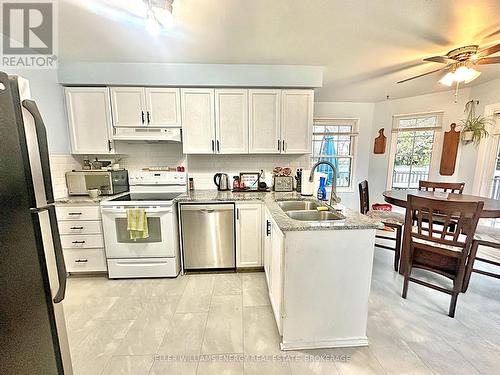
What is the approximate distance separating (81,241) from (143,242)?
0.73 meters

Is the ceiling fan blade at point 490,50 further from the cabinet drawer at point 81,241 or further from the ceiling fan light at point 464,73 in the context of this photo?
the cabinet drawer at point 81,241

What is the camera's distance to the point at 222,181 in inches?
117

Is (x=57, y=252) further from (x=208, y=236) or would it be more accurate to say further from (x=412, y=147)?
(x=412, y=147)

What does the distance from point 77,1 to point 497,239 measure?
4140mm

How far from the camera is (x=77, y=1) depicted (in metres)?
1.51

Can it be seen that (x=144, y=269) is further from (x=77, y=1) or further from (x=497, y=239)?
(x=497, y=239)

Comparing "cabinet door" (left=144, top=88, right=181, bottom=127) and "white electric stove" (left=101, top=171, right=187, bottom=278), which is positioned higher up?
"cabinet door" (left=144, top=88, right=181, bottom=127)

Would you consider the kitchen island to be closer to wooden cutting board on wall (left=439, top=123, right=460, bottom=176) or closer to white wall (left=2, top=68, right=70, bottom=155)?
white wall (left=2, top=68, right=70, bottom=155)

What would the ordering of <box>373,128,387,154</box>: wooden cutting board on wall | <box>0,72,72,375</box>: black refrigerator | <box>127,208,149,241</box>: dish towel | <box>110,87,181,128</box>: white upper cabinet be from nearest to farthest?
1. <box>0,72,72,375</box>: black refrigerator
2. <box>127,208,149,241</box>: dish towel
3. <box>110,87,181,128</box>: white upper cabinet
4. <box>373,128,387,154</box>: wooden cutting board on wall

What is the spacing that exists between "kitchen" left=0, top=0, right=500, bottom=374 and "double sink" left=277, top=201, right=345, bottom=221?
0.02 meters

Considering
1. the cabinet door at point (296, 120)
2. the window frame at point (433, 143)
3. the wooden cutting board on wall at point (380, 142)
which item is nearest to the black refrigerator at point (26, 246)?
the cabinet door at point (296, 120)

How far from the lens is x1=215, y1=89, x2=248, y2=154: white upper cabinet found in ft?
8.91

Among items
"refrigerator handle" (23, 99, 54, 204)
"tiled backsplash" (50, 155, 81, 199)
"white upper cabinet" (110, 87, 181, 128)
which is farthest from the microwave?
"refrigerator handle" (23, 99, 54, 204)

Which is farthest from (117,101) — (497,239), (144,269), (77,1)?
(497,239)
